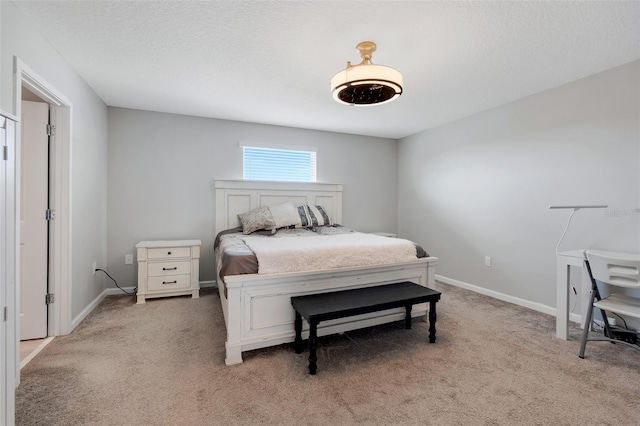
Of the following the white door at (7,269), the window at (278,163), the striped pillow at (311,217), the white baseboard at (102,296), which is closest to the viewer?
the white door at (7,269)

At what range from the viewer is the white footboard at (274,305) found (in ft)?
6.42

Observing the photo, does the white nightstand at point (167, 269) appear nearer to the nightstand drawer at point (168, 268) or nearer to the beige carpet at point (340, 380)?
the nightstand drawer at point (168, 268)

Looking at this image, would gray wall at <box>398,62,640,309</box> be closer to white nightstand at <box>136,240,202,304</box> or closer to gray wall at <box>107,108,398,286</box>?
gray wall at <box>107,108,398,286</box>

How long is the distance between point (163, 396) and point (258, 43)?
2399 millimetres

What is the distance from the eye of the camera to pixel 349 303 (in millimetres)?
1987

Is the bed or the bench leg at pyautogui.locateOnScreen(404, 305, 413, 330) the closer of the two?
the bed

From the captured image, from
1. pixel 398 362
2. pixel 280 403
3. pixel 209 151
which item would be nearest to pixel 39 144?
pixel 209 151

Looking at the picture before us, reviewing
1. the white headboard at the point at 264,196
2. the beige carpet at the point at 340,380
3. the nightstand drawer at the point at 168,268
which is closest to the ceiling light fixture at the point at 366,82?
the beige carpet at the point at 340,380

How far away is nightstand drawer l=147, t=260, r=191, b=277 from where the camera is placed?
3184 mm

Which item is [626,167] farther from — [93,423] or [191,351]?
[93,423]

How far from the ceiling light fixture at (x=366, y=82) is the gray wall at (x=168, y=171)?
7.39 feet

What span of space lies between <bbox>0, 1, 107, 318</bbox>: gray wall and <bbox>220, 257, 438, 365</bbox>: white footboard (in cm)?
166

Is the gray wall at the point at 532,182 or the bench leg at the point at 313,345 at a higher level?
the gray wall at the point at 532,182

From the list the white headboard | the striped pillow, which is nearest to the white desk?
the striped pillow
